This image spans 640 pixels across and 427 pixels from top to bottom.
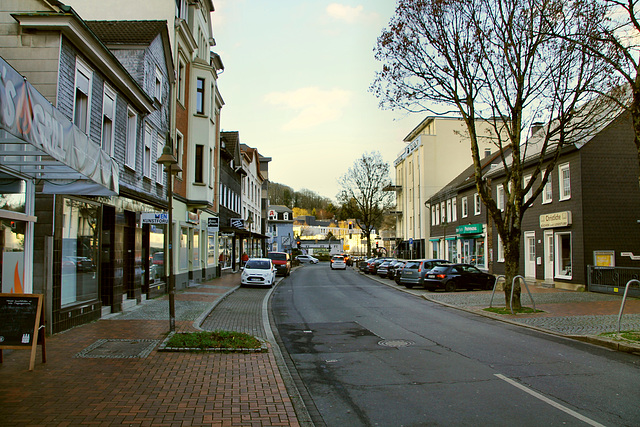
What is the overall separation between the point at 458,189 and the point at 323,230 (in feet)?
360

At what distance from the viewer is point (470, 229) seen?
3519 cm

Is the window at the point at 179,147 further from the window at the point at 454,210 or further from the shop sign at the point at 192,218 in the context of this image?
the window at the point at 454,210

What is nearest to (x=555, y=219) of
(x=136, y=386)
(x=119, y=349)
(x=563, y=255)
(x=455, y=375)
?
(x=563, y=255)

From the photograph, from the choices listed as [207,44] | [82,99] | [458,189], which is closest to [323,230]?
[458,189]

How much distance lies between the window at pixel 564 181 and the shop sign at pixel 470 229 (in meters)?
10.5

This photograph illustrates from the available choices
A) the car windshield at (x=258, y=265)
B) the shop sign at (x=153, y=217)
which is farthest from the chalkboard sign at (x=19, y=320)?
the car windshield at (x=258, y=265)

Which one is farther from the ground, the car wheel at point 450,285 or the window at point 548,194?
the window at point 548,194

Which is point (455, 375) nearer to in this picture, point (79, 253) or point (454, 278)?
point (79, 253)

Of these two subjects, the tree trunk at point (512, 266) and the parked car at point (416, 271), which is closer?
the tree trunk at point (512, 266)

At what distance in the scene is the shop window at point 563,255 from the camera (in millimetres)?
23284

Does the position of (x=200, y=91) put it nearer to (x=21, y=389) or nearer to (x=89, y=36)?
(x=89, y=36)

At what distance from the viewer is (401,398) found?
609 cm

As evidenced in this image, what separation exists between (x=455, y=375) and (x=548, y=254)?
2019 cm

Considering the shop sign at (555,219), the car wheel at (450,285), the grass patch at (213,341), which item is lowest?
the car wheel at (450,285)
